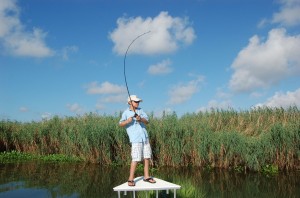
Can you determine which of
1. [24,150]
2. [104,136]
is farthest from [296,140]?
[24,150]

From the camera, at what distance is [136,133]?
25.2ft

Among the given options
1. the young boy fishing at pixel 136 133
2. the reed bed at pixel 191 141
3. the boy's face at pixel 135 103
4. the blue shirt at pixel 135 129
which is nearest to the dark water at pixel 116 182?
the reed bed at pixel 191 141

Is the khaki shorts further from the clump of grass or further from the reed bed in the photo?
the clump of grass

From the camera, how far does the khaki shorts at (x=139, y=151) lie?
7.65 m

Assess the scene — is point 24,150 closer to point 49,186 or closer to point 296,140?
point 49,186

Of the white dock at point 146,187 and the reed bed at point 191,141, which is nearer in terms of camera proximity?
the white dock at point 146,187

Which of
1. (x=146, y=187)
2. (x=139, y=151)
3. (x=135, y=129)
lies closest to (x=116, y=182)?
(x=139, y=151)

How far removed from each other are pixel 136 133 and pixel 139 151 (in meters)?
0.37

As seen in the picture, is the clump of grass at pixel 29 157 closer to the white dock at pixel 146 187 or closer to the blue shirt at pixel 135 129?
the blue shirt at pixel 135 129

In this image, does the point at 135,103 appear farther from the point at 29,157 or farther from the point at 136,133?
the point at 29,157

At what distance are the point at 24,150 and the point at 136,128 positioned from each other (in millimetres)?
13210

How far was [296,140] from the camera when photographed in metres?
13.5

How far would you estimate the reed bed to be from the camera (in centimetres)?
1354

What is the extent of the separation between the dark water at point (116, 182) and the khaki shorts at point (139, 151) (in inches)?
57.0
